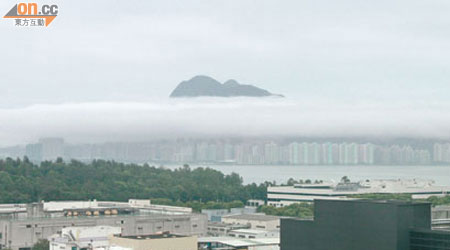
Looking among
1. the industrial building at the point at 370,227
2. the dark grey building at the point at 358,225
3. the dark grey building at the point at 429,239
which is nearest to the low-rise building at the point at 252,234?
the dark grey building at the point at 358,225

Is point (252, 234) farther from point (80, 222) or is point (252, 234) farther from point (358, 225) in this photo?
point (358, 225)

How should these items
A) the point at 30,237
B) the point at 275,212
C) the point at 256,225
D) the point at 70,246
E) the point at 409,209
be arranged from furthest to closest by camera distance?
the point at 275,212 → the point at 256,225 → the point at 30,237 → the point at 70,246 → the point at 409,209

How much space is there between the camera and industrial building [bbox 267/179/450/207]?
135000 mm

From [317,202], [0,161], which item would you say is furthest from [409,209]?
[0,161]

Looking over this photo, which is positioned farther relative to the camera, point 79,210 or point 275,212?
point 275,212

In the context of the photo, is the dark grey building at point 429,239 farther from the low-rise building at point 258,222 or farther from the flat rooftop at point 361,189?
the flat rooftop at point 361,189

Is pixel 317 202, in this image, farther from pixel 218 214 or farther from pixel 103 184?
pixel 103 184

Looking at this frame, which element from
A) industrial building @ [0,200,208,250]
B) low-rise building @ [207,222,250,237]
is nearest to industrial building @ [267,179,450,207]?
low-rise building @ [207,222,250,237]

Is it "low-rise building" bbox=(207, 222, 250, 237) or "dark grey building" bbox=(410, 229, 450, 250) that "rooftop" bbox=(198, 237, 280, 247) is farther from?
"dark grey building" bbox=(410, 229, 450, 250)

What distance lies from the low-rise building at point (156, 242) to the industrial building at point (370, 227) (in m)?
13.9

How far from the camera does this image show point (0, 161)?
483ft

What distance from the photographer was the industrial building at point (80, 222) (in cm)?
7344

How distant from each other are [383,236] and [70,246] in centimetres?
2740

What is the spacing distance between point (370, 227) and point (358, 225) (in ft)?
2.35
